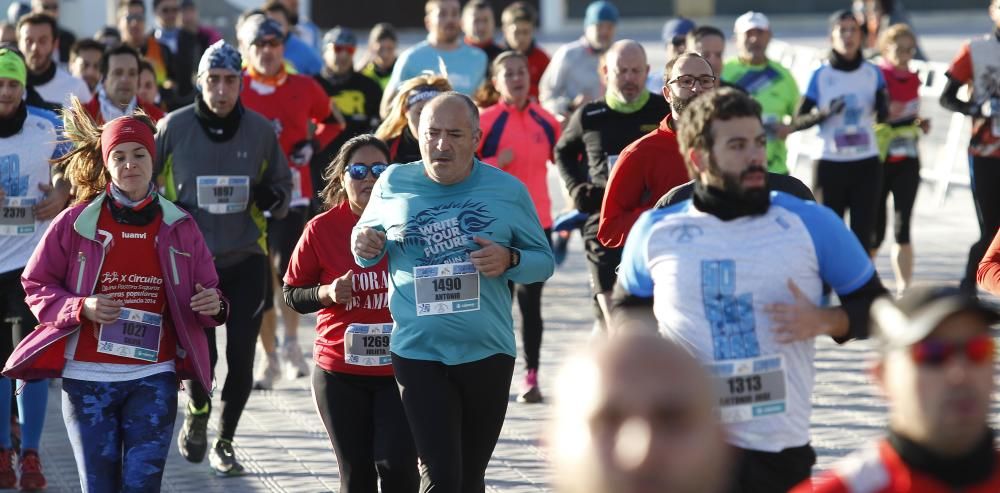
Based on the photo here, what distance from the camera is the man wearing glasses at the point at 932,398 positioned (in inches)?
118

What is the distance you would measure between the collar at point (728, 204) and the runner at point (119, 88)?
5582 mm

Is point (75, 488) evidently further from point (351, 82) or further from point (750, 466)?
point (351, 82)

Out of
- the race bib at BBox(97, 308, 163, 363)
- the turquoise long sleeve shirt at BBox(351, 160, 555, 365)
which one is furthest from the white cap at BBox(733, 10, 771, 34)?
the race bib at BBox(97, 308, 163, 363)

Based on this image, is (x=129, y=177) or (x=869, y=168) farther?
(x=869, y=168)

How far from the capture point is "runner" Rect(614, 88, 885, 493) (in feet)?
14.6

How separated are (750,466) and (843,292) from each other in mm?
513

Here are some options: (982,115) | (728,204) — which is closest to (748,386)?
(728,204)

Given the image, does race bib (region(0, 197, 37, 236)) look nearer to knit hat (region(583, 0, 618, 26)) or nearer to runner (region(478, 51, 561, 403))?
runner (region(478, 51, 561, 403))

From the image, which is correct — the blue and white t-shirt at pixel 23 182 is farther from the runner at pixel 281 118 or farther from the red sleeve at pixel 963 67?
the red sleeve at pixel 963 67

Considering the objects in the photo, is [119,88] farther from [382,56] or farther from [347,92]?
[382,56]

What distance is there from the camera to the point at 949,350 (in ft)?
9.82

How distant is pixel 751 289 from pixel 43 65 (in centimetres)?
686

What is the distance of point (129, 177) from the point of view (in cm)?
625

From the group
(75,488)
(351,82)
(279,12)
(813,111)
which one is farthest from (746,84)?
(75,488)
